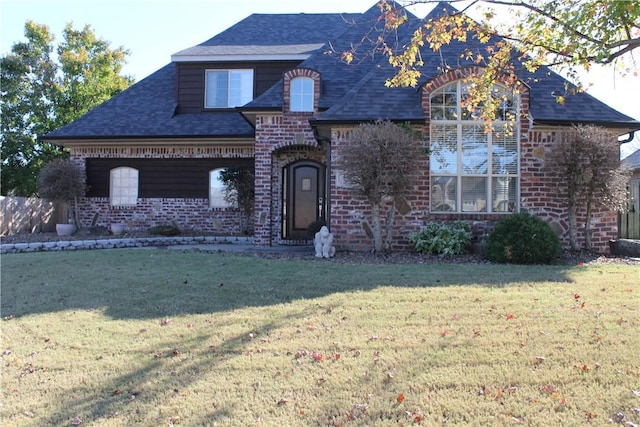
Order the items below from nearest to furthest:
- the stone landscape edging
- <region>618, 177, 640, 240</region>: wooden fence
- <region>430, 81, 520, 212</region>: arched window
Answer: <region>430, 81, 520, 212</region>: arched window < the stone landscape edging < <region>618, 177, 640, 240</region>: wooden fence

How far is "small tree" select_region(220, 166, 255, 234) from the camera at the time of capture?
46.9 ft

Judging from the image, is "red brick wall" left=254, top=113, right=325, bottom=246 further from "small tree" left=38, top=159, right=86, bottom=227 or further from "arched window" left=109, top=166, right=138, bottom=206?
"small tree" left=38, top=159, right=86, bottom=227

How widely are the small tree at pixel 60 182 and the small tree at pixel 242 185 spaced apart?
4743mm

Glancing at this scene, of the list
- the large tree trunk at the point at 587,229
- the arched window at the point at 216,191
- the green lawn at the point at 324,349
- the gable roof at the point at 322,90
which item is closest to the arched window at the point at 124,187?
the gable roof at the point at 322,90

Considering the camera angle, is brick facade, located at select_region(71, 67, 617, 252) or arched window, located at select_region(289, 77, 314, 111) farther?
arched window, located at select_region(289, 77, 314, 111)

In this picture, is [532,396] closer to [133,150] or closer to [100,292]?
[100,292]

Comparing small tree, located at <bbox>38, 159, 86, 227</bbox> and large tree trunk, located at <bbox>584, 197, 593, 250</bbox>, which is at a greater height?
small tree, located at <bbox>38, 159, 86, 227</bbox>

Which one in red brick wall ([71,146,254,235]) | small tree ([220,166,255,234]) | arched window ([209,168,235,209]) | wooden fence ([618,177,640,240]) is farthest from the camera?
arched window ([209,168,235,209])

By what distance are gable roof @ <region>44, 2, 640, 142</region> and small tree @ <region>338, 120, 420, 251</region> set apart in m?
0.89

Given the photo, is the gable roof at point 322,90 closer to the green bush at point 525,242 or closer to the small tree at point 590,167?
the small tree at point 590,167

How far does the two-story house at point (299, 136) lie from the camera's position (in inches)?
400

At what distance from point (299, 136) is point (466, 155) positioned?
13.6ft

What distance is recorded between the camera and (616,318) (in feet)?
16.2

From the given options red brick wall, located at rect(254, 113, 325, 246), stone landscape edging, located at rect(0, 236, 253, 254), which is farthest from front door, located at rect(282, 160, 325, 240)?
stone landscape edging, located at rect(0, 236, 253, 254)
